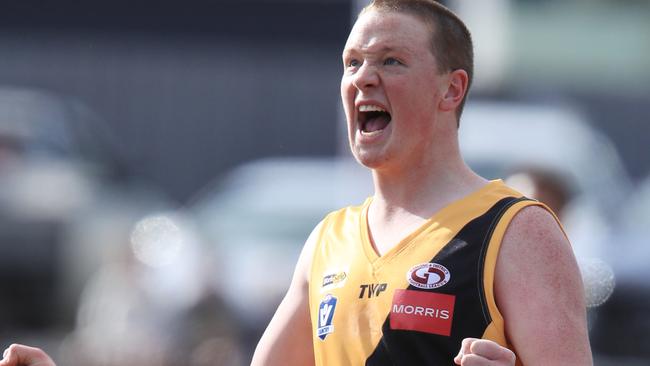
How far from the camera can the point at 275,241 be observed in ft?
39.7

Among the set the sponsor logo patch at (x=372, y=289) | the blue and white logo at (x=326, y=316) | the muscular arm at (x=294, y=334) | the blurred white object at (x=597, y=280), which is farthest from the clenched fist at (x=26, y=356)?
the blurred white object at (x=597, y=280)

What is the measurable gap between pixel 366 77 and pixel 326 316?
2.26 ft

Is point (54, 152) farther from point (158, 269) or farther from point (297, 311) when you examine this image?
point (297, 311)

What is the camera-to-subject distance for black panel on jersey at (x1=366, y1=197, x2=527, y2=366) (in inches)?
153

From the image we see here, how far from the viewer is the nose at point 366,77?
4.19 meters

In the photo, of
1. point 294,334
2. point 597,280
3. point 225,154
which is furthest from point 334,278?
point 225,154

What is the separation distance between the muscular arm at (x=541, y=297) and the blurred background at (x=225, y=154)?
11.4 ft

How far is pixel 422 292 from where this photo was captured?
3.94 meters

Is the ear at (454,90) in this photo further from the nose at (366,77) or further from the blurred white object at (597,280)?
the blurred white object at (597,280)

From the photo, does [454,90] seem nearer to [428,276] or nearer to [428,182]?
[428,182]

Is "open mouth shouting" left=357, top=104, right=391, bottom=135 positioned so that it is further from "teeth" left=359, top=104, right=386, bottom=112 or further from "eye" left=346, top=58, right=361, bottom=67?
"eye" left=346, top=58, right=361, bottom=67

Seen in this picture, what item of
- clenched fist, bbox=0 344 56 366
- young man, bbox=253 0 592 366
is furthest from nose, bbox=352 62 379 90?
clenched fist, bbox=0 344 56 366

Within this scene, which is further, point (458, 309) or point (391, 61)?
point (391, 61)

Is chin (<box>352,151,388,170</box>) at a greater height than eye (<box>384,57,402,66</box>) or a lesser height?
lesser
